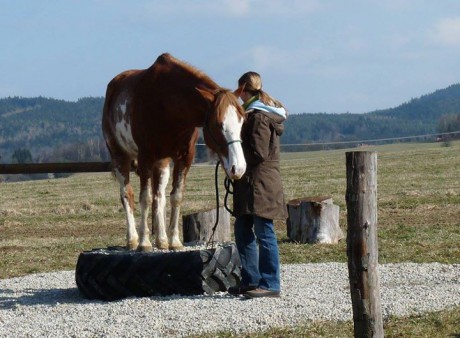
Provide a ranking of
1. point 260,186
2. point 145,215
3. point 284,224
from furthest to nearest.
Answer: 1. point 284,224
2. point 145,215
3. point 260,186

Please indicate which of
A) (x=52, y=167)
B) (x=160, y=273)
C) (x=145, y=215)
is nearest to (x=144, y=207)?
(x=145, y=215)

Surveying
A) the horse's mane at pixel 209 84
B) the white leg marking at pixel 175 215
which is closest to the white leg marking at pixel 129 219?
the white leg marking at pixel 175 215

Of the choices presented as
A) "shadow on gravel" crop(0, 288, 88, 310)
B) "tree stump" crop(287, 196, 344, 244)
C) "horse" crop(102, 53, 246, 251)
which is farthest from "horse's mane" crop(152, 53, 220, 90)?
"tree stump" crop(287, 196, 344, 244)

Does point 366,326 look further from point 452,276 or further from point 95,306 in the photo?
point 452,276

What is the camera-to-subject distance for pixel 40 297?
988 cm

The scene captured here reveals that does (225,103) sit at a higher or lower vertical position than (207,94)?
lower

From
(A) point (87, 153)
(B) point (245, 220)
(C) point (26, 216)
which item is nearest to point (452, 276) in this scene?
(B) point (245, 220)

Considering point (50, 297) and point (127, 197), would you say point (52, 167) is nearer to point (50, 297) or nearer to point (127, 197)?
point (127, 197)

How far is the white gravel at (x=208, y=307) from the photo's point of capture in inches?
307

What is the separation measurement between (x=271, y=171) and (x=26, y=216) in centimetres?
1394

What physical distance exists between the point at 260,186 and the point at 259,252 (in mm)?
698

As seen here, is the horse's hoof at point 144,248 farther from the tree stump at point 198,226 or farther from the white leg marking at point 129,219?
the tree stump at point 198,226

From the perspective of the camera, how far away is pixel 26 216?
21844mm

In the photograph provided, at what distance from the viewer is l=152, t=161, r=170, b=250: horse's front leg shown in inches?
400
